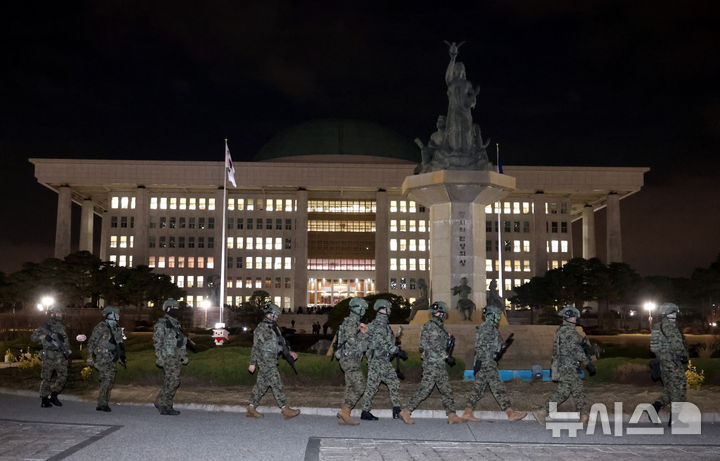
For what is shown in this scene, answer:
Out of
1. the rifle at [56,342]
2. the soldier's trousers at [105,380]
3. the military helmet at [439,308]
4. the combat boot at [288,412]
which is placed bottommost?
the combat boot at [288,412]

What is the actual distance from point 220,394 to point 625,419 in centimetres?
884

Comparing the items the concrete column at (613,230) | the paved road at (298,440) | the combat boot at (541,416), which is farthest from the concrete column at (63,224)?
the combat boot at (541,416)

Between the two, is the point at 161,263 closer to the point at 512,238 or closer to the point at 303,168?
the point at 303,168

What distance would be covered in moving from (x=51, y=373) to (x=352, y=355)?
721 cm

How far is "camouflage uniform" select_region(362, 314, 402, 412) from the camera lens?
13.1 metres

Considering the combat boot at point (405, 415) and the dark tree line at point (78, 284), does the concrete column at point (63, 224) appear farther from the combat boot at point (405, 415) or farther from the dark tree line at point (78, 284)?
the combat boot at point (405, 415)

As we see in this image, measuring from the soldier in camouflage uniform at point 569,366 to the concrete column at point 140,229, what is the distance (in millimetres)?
111377

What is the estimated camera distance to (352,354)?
13.1 meters

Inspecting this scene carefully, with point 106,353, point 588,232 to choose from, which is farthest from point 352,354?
point 588,232

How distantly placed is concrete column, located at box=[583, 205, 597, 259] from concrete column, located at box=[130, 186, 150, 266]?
7451 centimetres

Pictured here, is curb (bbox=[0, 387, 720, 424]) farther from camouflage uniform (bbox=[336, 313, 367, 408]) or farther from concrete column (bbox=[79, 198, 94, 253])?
concrete column (bbox=[79, 198, 94, 253])

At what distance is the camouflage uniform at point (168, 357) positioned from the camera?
14312 millimetres

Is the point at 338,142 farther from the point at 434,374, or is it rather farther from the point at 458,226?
the point at 434,374

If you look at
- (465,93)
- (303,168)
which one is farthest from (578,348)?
(303,168)
